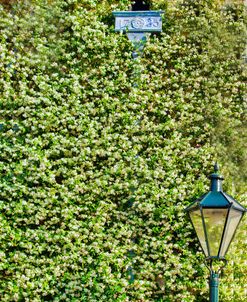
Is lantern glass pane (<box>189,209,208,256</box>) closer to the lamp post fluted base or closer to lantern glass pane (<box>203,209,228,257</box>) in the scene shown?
lantern glass pane (<box>203,209,228,257</box>)

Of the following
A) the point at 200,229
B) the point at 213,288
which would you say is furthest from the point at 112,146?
the point at 213,288

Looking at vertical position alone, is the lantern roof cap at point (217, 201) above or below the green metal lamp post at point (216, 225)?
above

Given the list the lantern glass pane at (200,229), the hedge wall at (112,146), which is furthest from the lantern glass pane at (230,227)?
the hedge wall at (112,146)

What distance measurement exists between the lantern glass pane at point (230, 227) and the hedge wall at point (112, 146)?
130 inches

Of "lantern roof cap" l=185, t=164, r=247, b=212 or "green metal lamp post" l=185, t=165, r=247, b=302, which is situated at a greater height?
"lantern roof cap" l=185, t=164, r=247, b=212

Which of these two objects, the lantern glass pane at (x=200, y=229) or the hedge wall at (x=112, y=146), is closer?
the lantern glass pane at (x=200, y=229)

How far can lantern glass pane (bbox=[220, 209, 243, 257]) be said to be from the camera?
13.7 feet

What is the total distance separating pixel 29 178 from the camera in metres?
7.57

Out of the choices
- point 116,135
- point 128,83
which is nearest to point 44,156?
point 116,135

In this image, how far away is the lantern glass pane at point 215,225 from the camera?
416 cm

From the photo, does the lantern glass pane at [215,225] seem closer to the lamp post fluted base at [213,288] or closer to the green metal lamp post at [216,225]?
the green metal lamp post at [216,225]

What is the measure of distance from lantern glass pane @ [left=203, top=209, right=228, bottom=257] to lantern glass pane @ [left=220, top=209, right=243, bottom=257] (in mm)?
36

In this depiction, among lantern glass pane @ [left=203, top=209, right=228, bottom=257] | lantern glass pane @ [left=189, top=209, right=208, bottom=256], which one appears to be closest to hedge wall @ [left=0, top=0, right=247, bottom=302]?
lantern glass pane @ [left=189, top=209, right=208, bottom=256]

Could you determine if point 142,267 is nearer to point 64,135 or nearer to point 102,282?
point 102,282
